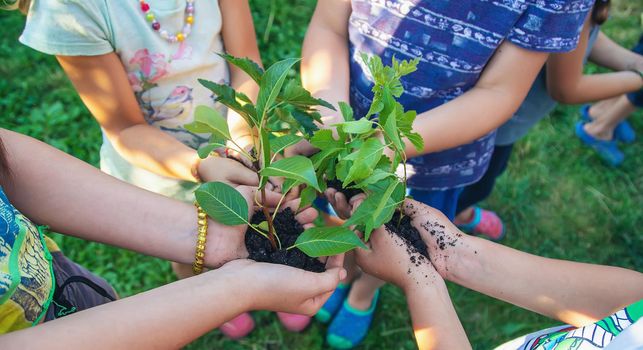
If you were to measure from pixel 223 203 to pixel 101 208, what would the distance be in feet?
1.17

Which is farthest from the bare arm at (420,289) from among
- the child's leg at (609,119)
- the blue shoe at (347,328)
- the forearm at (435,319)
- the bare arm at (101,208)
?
the child's leg at (609,119)

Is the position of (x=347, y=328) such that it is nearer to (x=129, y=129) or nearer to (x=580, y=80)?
(x=129, y=129)

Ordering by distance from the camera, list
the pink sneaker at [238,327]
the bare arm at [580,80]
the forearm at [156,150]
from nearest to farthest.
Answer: the forearm at [156,150], the bare arm at [580,80], the pink sneaker at [238,327]

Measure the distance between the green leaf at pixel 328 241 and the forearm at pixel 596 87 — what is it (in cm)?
124

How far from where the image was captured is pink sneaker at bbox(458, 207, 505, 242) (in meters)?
2.73

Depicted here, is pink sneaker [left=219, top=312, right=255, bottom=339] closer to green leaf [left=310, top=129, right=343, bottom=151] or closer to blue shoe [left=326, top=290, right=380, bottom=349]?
blue shoe [left=326, top=290, right=380, bottom=349]

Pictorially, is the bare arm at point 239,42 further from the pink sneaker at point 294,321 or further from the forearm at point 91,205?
the pink sneaker at point 294,321

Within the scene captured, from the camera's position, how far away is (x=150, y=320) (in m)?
1.05

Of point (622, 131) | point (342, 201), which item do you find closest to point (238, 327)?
point (342, 201)

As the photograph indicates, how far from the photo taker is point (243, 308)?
3.92 feet

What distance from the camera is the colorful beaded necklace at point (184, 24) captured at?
1.53 m

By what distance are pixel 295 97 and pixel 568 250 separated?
2.27 metres

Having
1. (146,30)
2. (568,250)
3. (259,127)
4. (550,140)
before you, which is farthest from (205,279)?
(550,140)

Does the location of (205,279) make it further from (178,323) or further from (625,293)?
(625,293)
